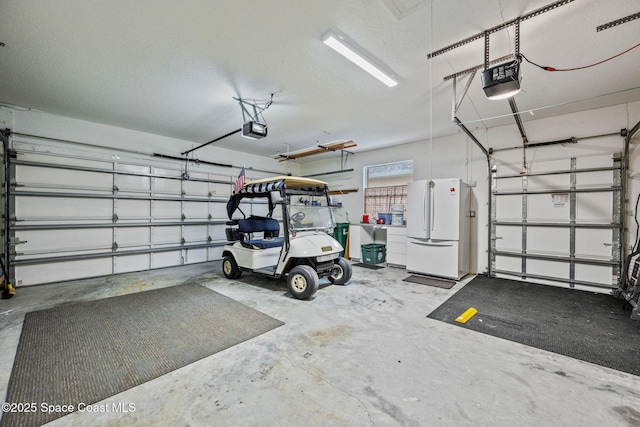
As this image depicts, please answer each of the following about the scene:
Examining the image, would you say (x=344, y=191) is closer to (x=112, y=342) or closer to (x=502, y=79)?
(x=502, y=79)

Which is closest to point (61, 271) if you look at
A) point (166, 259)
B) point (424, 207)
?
point (166, 259)

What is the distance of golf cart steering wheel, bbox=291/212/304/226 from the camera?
4353 millimetres

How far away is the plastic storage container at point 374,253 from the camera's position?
6.46 meters

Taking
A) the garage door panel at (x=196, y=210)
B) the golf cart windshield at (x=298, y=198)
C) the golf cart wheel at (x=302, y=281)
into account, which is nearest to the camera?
the golf cart wheel at (x=302, y=281)

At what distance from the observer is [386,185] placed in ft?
23.7

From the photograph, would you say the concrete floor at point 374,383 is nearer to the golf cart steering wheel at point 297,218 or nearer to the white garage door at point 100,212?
the golf cart steering wheel at point 297,218

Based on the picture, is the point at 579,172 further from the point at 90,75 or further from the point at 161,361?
the point at 90,75

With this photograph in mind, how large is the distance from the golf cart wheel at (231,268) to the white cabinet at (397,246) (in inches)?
142

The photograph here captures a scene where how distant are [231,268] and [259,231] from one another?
2.99ft

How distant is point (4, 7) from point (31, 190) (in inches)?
147

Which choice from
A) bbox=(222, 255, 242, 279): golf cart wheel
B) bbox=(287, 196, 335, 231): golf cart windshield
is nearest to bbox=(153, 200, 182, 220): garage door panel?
bbox=(222, 255, 242, 279): golf cart wheel

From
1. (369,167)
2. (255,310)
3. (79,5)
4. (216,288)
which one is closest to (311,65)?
(79,5)

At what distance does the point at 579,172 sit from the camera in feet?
14.9

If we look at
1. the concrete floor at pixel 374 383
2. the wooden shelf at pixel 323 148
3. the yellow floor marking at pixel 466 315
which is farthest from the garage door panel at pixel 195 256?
the yellow floor marking at pixel 466 315
